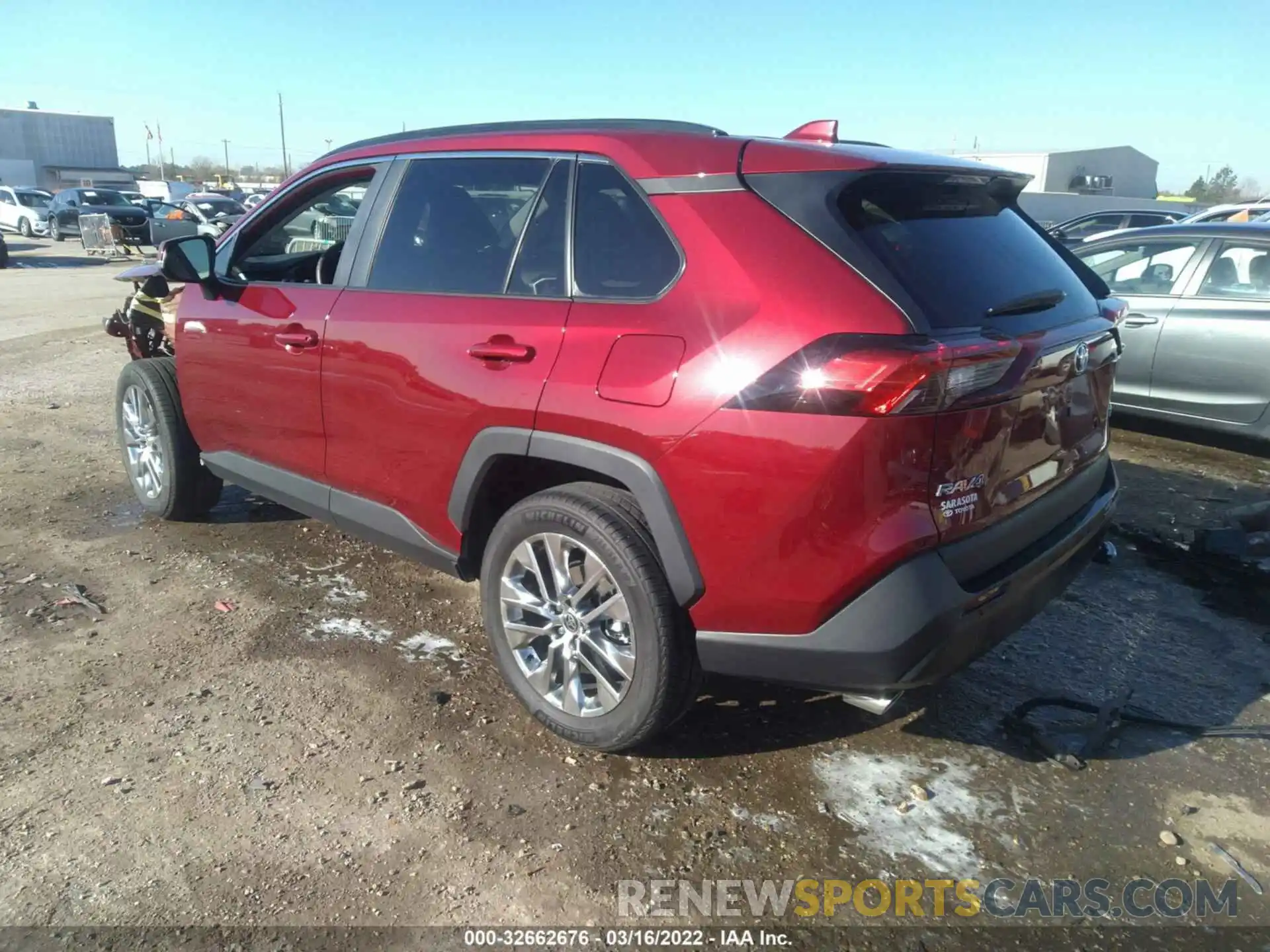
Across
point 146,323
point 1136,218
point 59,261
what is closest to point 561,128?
point 146,323

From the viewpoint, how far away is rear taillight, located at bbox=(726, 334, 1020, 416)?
2.23 meters

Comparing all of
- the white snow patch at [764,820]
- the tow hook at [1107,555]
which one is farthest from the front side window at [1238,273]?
the white snow patch at [764,820]

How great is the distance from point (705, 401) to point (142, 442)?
381 centimetres

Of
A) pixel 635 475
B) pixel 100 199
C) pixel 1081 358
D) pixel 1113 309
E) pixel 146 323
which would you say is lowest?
pixel 146 323

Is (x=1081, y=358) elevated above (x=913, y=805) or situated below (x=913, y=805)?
above

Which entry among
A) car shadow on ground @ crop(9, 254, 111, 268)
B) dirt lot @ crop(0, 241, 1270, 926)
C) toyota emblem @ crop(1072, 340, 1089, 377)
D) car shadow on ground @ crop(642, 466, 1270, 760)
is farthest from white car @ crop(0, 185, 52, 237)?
toyota emblem @ crop(1072, 340, 1089, 377)

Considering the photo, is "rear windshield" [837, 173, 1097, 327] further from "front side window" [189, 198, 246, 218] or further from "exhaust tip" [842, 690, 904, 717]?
"front side window" [189, 198, 246, 218]

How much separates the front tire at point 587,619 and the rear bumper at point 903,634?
0.16 m

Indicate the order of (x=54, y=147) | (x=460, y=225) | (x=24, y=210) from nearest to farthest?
1. (x=460, y=225)
2. (x=24, y=210)
3. (x=54, y=147)

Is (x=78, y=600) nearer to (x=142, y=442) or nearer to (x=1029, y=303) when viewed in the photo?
(x=142, y=442)

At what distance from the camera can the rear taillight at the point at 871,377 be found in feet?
7.32

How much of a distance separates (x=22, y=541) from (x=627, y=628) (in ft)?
11.6

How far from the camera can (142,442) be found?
195 inches

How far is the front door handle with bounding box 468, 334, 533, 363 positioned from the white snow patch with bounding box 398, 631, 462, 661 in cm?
126
